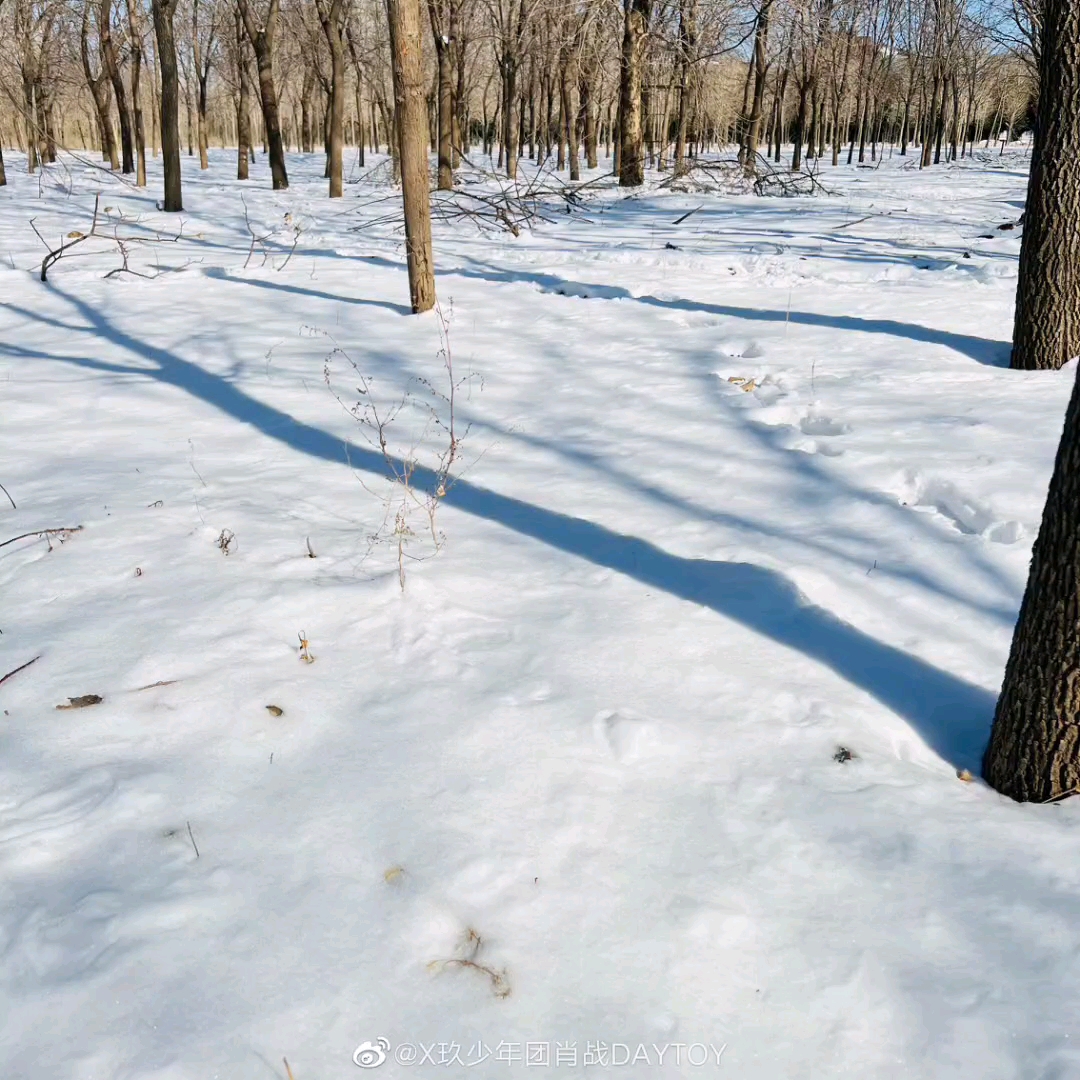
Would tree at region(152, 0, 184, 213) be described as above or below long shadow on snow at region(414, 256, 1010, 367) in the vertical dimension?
above

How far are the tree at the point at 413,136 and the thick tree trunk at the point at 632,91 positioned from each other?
10610 mm

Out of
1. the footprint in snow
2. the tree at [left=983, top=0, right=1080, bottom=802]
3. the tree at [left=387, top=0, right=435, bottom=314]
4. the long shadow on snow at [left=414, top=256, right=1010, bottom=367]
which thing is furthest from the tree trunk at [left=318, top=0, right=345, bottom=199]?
the tree at [left=983, top=0, right=1080, bottom=802]

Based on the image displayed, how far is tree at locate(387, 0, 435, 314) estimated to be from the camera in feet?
23.1

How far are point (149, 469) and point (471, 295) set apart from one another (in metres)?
4.86

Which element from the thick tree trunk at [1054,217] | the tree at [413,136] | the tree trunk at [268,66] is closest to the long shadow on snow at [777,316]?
the thick tree trunk at [1054,217]

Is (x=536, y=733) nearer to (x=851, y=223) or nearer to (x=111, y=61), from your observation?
(x=851, y=223)

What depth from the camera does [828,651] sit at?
294 centimetres

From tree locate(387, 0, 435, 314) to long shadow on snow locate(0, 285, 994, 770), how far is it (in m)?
3.16

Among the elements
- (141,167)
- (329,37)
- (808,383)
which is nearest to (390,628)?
(808,383)

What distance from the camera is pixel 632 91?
16859mm

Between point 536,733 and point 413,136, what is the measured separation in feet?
20.7

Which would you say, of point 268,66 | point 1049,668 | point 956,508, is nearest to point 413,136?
point 956,508

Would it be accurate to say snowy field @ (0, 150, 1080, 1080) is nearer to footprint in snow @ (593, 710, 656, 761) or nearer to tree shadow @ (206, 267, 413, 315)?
footprint in snow @ (593, 710, 656, 761)

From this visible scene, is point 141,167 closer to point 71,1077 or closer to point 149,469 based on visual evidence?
point 149,469
